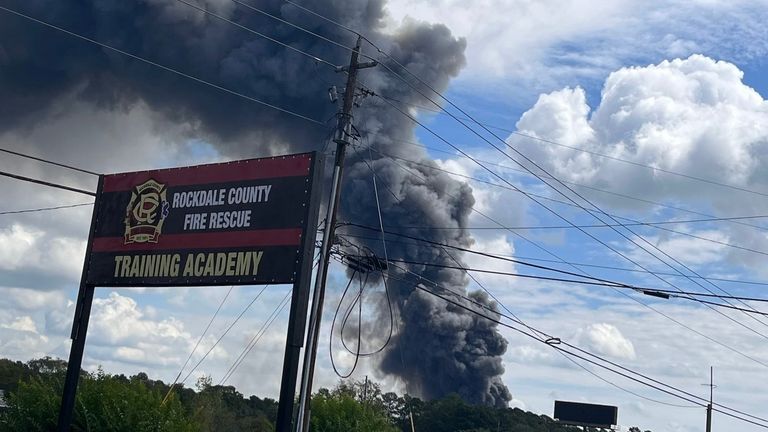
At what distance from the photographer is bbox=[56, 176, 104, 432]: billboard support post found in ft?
67.1

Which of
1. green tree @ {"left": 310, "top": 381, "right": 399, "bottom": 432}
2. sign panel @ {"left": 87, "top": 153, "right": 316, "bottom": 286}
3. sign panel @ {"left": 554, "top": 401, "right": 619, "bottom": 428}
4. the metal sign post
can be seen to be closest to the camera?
the metal sign post

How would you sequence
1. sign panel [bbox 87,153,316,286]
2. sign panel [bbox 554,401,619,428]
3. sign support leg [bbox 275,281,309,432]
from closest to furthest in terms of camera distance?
sign support leg [bbox 275,281,309,432], sign panel [bbox 87,153,316,286], sign panel [bbox 554,401,619,428]

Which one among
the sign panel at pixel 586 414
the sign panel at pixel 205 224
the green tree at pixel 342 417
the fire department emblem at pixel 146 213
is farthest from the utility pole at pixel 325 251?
the sign panel at pixel 586 414

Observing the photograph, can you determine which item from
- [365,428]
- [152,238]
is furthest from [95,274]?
[365,428]

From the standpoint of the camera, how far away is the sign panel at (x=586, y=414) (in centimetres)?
8062

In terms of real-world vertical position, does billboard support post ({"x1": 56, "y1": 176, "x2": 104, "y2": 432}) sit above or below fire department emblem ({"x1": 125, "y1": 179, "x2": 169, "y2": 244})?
below

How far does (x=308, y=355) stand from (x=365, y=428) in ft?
44.2

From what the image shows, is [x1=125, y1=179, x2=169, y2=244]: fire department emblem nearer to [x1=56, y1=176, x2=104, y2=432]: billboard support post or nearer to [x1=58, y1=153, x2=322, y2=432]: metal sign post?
[x1=58, y1=153, x2=322, y2=432]: metal sign post

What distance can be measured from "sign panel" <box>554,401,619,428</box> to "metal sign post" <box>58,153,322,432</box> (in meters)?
66.1

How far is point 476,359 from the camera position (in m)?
73.2

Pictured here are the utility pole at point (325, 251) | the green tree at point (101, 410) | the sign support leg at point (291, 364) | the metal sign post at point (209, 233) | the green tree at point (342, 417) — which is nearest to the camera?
the sign support leg at point (291, 364)

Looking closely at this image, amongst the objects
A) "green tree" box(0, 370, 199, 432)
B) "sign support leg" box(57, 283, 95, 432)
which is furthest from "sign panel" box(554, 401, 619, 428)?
"sign support leg" box(57, 283, 95, 432)

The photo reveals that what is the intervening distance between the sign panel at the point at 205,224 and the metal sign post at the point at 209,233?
0.02 metres

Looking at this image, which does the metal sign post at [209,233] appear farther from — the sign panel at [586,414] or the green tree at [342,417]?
the sign panel at [586,414]
